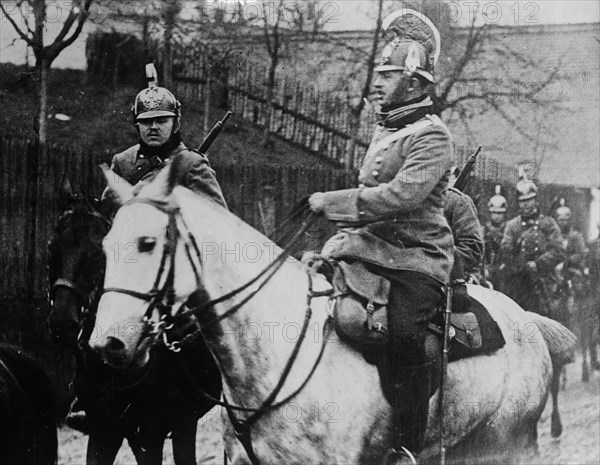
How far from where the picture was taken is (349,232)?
4996 mm

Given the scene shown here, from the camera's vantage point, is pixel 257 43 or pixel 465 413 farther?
pixel 257 43

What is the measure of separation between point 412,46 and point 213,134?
1.45 m

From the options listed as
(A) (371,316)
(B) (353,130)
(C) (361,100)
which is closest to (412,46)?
(C) (361,100)

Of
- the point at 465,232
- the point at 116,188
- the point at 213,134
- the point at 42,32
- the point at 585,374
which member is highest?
the point at 42,32

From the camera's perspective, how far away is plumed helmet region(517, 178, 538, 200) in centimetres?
573

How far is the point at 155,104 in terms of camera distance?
518cm

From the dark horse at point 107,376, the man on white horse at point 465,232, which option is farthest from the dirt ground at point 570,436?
the man on white horse at point 465,232

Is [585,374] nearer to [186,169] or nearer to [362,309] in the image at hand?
[362,309]

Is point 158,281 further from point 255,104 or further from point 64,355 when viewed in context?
point 255,104

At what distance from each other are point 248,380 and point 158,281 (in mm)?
778

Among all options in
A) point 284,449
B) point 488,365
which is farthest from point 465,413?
point 284,449

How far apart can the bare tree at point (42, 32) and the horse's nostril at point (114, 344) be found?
2.02 metres

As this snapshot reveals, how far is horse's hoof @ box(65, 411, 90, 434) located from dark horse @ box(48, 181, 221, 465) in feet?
0.10

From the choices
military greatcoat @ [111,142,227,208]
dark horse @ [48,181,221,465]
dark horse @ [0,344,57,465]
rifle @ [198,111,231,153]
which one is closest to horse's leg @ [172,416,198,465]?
dark horse @ [48,181,221,465]
